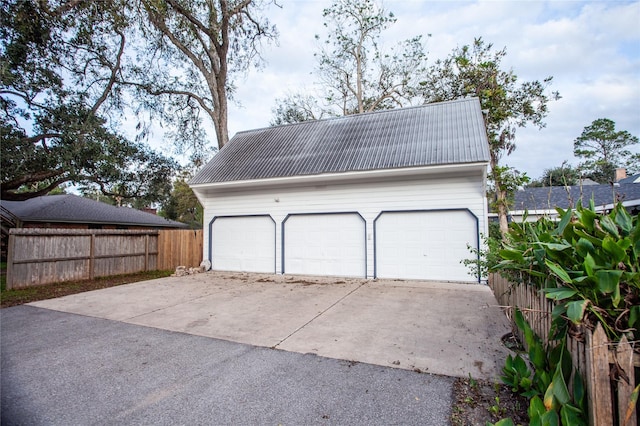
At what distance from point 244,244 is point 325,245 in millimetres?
2907

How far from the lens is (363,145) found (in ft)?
31.8

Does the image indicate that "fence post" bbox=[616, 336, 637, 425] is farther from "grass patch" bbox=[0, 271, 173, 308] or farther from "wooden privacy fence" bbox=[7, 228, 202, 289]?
"wooden privacy fence" bbox=[7, 228, 202, 289]

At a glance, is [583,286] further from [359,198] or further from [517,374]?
[359,198]

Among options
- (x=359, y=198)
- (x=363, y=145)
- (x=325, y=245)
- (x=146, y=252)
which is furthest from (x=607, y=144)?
(x=146, y=252)

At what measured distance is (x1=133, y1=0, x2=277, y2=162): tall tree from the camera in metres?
13.7

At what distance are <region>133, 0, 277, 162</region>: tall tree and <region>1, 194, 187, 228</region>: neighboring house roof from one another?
17.7 feet

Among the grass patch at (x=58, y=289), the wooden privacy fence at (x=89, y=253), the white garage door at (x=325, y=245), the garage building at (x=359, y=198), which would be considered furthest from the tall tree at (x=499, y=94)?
the grass patch at (x=58, y=289)

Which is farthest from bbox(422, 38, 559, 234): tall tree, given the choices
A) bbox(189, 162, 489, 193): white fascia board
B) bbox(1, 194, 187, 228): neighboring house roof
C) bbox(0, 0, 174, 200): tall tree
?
bbox(1, 194, 187, 228): neighboring house roof

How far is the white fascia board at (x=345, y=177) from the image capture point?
765cm

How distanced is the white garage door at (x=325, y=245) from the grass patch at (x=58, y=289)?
4.45 m

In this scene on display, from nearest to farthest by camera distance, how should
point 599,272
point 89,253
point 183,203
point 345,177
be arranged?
point 599,272
point 345,177
point 89,253
point 183,203

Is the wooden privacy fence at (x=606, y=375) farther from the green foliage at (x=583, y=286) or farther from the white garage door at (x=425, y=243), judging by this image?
the white garage door at (x=425, y=243)

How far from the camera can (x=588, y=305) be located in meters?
1.64

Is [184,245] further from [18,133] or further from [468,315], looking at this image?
[468,315]
